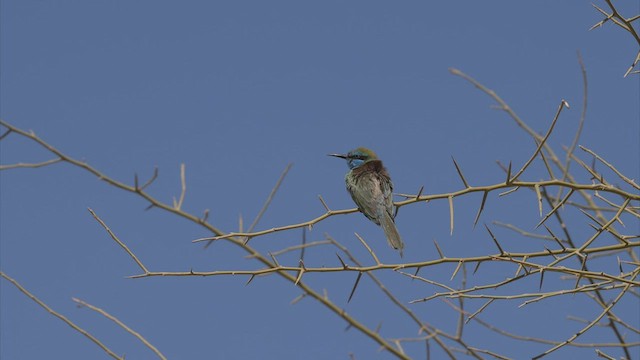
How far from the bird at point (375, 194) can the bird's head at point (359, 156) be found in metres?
0.43

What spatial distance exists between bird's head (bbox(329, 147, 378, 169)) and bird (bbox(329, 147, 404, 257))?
16.9 inches

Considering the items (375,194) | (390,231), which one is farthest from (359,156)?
(390,231)

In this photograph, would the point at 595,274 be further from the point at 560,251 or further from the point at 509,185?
the point at 509,185

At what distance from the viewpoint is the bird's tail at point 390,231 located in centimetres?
529

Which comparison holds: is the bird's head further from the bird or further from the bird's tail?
the bird's tail

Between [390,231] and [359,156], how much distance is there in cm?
186

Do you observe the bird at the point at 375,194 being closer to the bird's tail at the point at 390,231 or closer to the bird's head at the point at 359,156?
the bird's tail at the point at 390,231

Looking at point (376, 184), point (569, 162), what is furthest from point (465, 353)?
point (376, 184)

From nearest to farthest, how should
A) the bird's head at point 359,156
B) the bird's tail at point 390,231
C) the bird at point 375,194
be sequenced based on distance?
the bird's tail at point 390,231, the bird at point 375,194, the bird's head at point 359,156

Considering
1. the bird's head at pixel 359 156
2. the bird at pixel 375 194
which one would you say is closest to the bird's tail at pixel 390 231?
the bird at pixel 375 194

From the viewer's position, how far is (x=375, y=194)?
588 centimetres

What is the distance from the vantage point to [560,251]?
10.3 ft

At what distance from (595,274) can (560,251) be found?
0.70 ft

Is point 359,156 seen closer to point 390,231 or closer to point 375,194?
point 375,194
